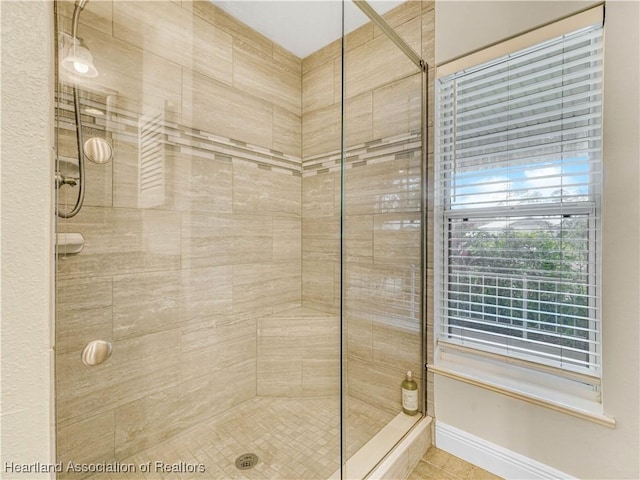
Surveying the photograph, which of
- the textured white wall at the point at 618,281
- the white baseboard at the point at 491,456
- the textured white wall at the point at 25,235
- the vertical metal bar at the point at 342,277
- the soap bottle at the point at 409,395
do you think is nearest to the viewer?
the textured white wall at the point at 25,235

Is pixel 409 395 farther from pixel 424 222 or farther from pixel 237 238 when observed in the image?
pixel 237 238

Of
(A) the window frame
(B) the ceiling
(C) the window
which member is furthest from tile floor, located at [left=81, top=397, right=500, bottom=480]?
(B) the ceiling

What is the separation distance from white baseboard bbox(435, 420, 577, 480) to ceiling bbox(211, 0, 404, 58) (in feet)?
6.50

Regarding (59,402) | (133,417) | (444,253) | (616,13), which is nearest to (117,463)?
(133,417)

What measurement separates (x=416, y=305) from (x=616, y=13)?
4.38 ft

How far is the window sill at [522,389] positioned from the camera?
1.15 metres

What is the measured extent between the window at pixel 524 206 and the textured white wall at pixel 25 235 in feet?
4.89

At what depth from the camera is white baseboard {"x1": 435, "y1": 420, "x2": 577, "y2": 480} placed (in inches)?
49.8

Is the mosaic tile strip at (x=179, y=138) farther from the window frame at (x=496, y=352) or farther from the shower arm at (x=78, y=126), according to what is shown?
the window frame at (x=496, y=352)

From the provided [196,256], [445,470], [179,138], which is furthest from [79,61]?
[445,470]

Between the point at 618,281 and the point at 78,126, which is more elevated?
the point at 78,126

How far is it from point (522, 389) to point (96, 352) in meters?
1.75

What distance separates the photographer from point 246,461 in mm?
1355

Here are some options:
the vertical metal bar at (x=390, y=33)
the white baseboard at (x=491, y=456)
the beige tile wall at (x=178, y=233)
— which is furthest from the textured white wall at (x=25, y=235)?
the white baseboard at (x=491, y=456)
